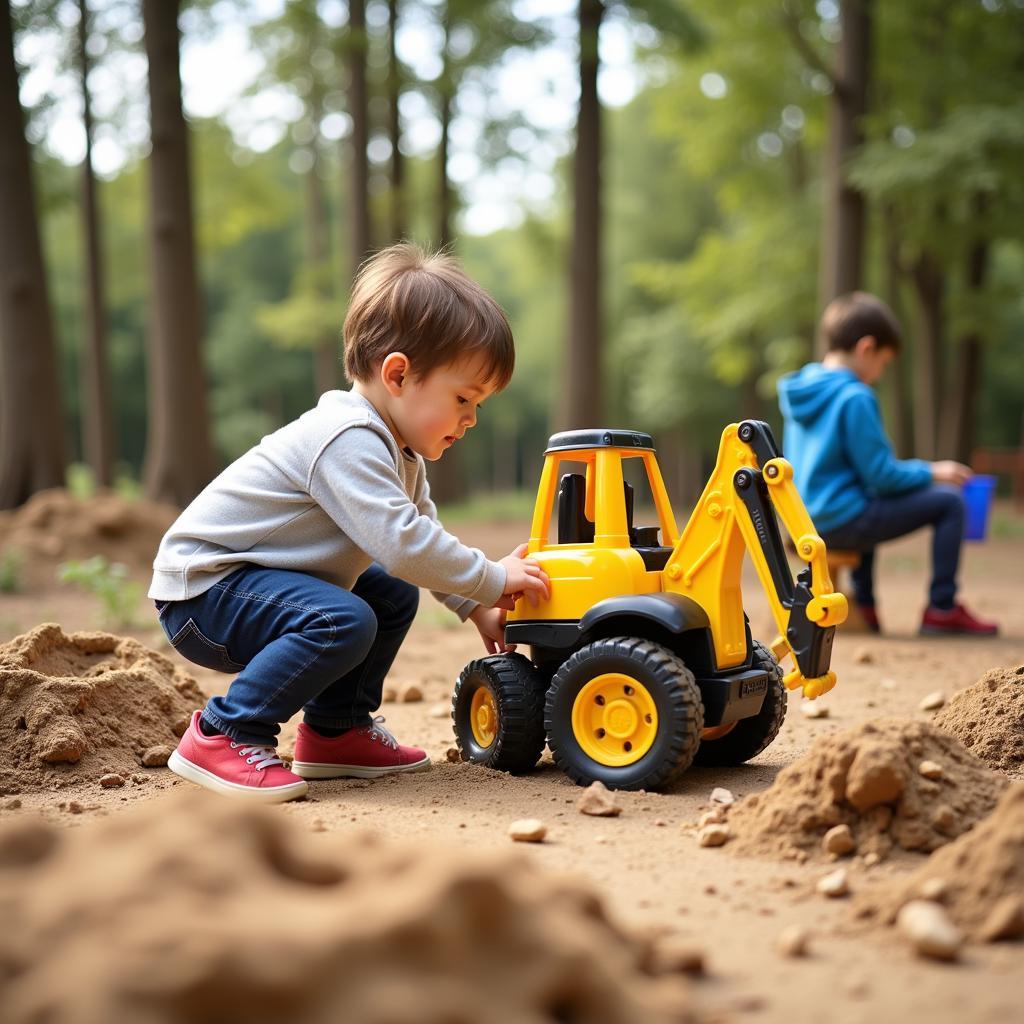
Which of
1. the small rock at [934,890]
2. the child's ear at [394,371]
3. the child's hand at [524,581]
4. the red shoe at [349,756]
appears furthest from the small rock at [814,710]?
the small rock at [934,890]

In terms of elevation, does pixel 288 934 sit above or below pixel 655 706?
above

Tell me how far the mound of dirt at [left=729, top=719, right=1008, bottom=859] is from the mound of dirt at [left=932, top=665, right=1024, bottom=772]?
59cm

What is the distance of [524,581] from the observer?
3225mm

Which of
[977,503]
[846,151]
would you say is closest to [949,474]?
[977,503]

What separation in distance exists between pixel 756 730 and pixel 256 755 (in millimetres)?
1459

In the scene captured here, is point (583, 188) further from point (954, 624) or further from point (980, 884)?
point (980, 884)

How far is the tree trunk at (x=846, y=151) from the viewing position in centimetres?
1223

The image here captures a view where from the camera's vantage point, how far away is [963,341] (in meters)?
17.8

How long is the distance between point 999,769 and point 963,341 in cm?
1615

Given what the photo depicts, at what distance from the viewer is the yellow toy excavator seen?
10.00 feet

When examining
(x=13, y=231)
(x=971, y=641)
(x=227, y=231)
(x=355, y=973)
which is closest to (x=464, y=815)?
(x=355, y=973)

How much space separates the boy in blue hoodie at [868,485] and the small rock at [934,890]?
4324 mm

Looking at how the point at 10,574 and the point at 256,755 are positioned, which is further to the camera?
the point at 10,574

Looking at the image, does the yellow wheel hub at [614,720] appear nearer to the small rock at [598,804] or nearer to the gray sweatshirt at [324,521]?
the small rock at [598,804]
